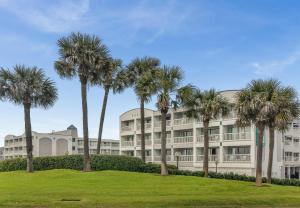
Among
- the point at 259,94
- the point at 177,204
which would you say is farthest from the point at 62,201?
the point at 259,94

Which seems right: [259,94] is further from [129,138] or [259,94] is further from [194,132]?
[129,138]

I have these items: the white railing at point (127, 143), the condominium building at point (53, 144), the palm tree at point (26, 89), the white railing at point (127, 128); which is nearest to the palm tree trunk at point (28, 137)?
the palm tree at point (26, 89)

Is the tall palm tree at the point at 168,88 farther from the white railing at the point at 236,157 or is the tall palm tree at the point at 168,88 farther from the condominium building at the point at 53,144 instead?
the condominium building at the point at 53,144

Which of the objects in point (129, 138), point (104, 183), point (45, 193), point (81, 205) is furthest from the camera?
point (129, 138)

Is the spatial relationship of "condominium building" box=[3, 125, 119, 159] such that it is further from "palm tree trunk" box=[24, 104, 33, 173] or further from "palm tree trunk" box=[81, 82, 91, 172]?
"palm tree trunk" box=[81, 82, 91, 172]

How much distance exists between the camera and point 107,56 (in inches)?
1913

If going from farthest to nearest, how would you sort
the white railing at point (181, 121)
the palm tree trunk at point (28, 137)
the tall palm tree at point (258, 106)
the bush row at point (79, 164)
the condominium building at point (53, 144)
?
1. the condominium building at point (53, 144)
2. the white railing at point (181, 121)
3. the bush row at point (79, 164)
4. the palm tree trunk at point (28, 137)
5. the tall palm tree at point (258, 106)

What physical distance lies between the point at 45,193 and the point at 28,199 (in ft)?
12.5

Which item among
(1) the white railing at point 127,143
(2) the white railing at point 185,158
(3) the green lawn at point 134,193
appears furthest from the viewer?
(1) the white railing at point 127,143

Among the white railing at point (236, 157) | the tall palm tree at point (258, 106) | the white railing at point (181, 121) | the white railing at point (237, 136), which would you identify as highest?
the tall palm tree at point (258, 106)

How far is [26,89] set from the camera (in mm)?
49719

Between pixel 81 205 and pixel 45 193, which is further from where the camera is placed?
pixel 45 193

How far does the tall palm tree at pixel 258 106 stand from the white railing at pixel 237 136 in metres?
20.5

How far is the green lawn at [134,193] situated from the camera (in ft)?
80.2
